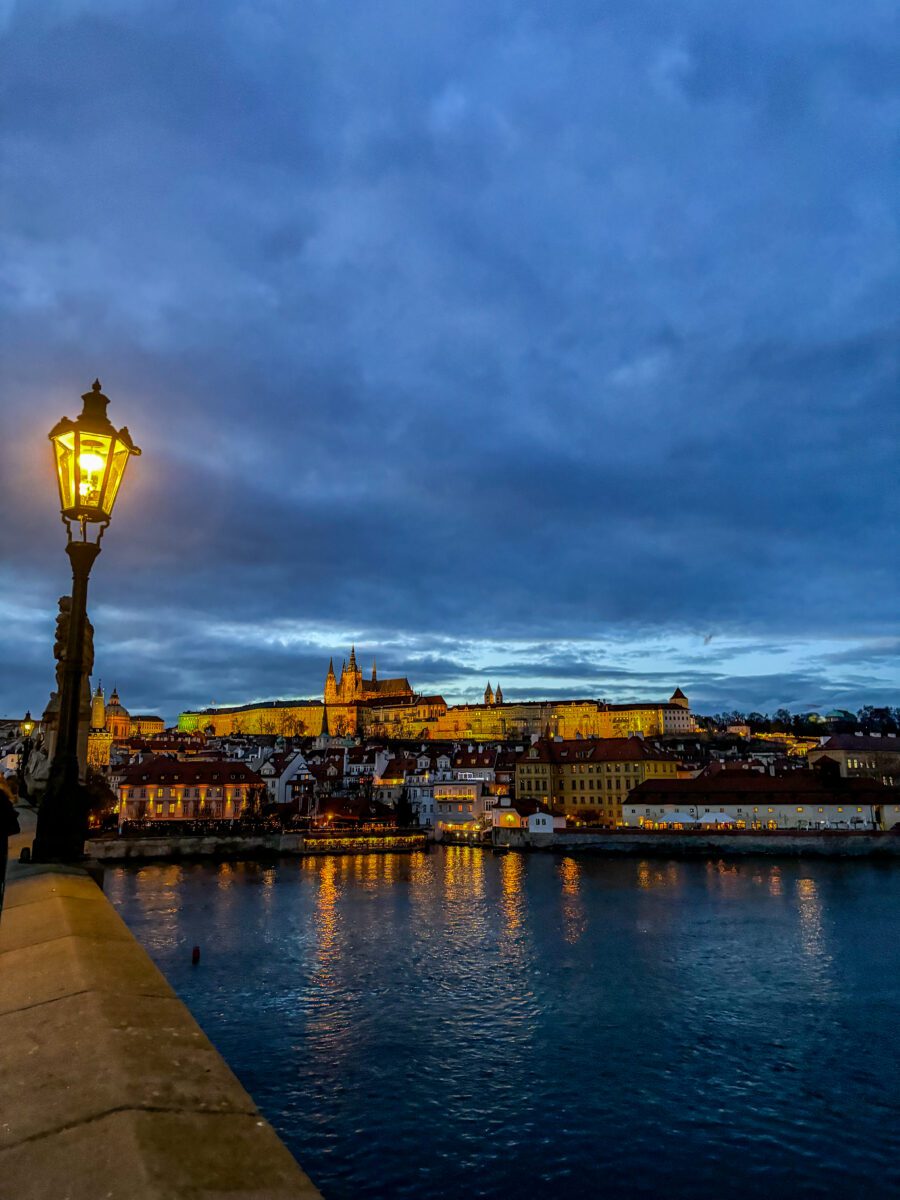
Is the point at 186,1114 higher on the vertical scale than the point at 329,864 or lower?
higher

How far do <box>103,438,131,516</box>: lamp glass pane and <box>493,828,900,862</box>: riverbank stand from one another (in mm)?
63553

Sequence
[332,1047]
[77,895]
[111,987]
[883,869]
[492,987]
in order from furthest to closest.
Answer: [883,869] → [492,987] → [332,1047] → [77,895] → [111,987]

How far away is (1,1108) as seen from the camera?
2311 millimetres

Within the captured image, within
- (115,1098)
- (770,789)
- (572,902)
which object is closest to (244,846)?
(572,902)

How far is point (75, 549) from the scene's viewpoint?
7348 mm

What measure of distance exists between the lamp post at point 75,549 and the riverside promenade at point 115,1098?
3373 millimetres

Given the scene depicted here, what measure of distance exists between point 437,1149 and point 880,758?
91.0 m

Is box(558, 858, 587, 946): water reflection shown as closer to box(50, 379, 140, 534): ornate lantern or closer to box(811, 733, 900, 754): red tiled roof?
box(50, 379, 140, 534): ornate lantern

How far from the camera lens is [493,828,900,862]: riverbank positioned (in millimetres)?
62156

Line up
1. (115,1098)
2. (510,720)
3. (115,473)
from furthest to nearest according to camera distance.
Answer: (510,720), (115,473), (115,1098)

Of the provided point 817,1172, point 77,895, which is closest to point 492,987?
point 817,1172

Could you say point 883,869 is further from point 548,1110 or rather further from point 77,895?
point 77,895

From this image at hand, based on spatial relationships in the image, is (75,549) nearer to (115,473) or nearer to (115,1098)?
(115,473)

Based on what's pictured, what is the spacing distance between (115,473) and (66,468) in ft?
1.34
